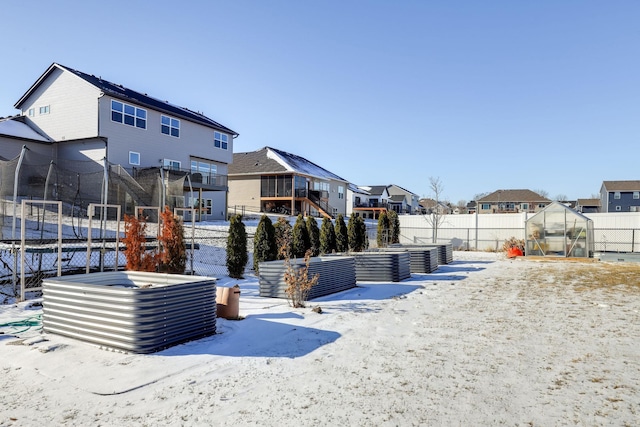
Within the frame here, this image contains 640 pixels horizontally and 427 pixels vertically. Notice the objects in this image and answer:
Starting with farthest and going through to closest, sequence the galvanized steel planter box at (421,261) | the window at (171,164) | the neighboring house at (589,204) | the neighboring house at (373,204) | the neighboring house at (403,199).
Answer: the neighboring house at (589,204), the neighboring house at (403,199), the neighboring house at (373,204), the window at (171,164), the galvanized steel planter box at (421,261)

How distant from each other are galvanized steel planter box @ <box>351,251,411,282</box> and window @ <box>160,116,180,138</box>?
18.0 metres

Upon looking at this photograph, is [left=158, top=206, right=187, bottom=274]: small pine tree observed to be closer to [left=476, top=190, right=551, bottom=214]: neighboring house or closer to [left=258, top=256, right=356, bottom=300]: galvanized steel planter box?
[left=258, top=256, right=356, bottom=300]: galvanized steel planter box

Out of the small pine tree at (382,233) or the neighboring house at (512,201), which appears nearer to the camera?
the small pine tree at (382,233)

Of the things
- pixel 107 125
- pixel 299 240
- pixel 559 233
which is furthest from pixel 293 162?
pixel 299 240

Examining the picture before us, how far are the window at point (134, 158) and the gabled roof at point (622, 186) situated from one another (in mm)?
61743

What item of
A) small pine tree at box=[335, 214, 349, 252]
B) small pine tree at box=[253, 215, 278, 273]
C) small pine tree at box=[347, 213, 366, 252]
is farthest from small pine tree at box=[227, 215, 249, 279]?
small pine tree at box=[347, 213, 366, 252]

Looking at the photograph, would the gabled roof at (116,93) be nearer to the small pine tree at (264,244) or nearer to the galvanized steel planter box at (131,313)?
the small pine tree at (264,244)

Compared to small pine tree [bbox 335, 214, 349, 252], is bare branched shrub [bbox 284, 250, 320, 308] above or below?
below

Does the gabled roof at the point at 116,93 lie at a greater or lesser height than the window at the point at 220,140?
greater

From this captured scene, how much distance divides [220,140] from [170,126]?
498cm

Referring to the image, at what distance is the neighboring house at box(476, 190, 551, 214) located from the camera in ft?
232

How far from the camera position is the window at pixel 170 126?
2559 cm

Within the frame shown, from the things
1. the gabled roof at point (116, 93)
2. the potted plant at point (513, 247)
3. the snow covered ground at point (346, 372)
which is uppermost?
the gabled roof at point (116, 93)

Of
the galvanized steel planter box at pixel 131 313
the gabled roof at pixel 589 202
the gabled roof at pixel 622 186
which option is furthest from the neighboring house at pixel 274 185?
the gabled roof at pixel 589 202
